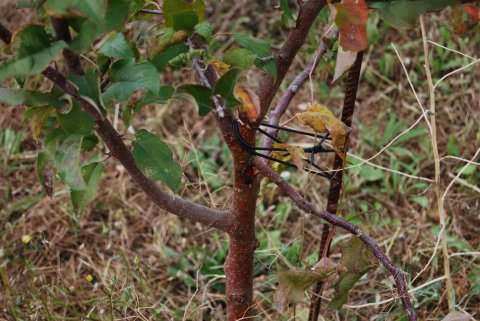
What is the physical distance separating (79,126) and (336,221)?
1.54 feet

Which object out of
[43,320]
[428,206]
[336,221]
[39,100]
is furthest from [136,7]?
[428,206]

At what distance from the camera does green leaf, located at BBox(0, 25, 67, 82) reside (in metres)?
0.74

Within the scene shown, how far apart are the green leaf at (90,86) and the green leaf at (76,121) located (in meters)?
0.03

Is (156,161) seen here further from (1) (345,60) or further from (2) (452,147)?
(2) (452,147)

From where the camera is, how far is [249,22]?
268cm

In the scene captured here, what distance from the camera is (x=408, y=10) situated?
795 mm

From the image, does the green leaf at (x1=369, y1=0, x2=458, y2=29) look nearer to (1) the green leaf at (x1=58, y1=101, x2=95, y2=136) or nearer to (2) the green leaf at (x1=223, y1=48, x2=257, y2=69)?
(2) the green leaf at (x1=223, y1=48, x2=257, y2=69)

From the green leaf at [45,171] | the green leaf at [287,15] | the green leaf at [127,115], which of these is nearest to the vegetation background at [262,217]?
the green leaf at [287,15]

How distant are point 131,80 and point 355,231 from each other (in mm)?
472

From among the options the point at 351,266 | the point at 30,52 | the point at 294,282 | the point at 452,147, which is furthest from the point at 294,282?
the point at 452,147

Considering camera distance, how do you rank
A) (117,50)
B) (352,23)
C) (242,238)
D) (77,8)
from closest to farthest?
(77,8)
(352,23)
(117,50)
(242,238)

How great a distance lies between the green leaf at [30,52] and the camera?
74cm

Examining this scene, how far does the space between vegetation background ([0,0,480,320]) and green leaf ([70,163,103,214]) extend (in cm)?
37

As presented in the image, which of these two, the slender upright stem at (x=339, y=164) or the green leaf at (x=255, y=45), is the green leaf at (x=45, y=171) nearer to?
the green leaf at (x=255, y=45)
